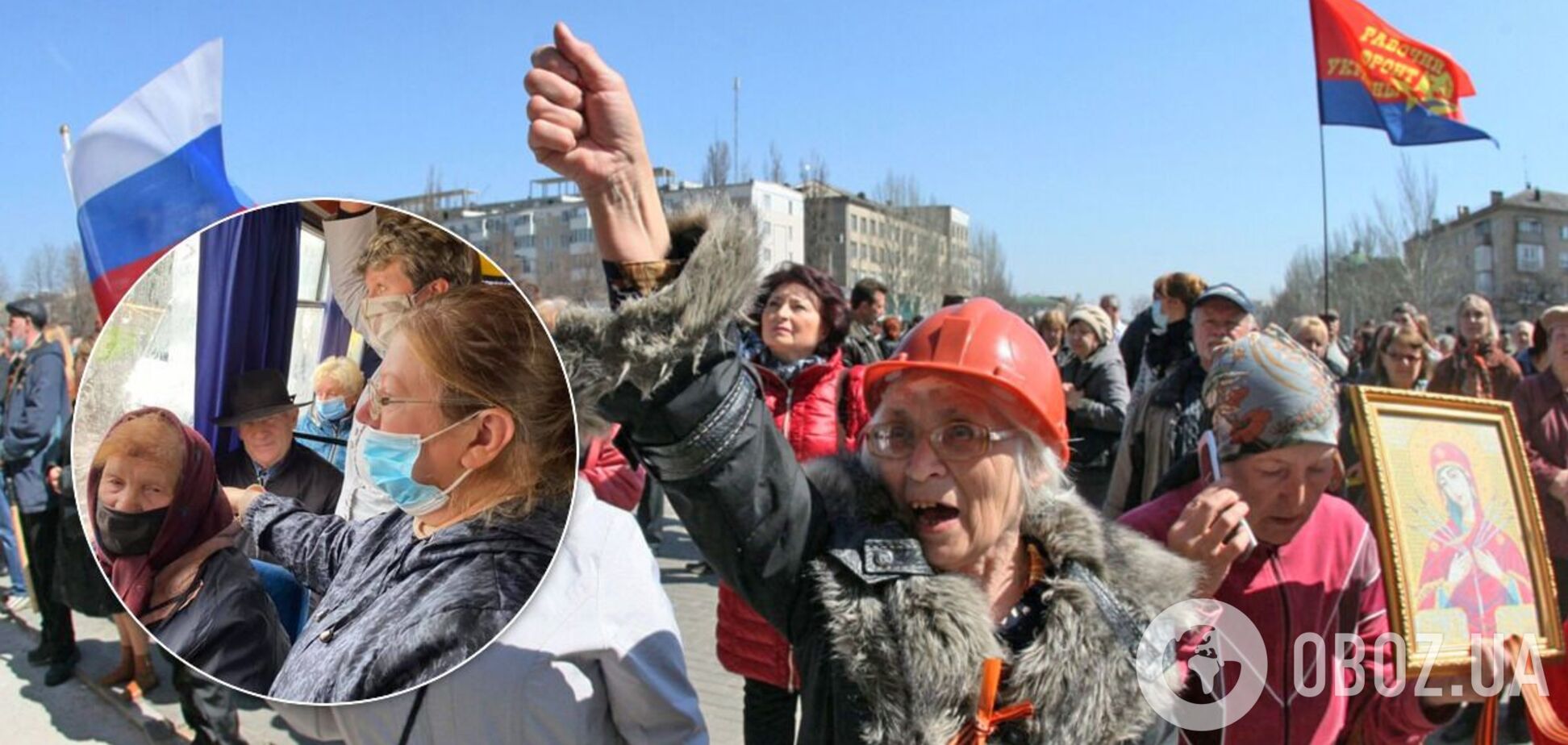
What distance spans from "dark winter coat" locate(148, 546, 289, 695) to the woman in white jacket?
0.86 ft

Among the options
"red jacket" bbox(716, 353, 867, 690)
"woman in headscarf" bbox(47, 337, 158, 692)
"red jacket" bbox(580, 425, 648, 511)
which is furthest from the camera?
"woman in headscarf" bbox(47, 337, 158, 692)

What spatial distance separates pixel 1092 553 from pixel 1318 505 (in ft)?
2.94

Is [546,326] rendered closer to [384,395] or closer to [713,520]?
[384,395]

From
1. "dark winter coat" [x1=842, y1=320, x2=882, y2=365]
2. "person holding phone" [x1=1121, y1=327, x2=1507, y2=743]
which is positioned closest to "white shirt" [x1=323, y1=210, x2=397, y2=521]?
"person holding phone" [x1=1121, y1=327, x2=1507, y2=743]

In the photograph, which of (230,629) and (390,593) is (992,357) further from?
(230,629)

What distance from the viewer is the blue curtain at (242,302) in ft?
3.86

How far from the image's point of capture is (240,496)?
119 cm

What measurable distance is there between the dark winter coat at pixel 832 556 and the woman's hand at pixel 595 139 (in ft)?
0.31

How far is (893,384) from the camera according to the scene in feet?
5.86

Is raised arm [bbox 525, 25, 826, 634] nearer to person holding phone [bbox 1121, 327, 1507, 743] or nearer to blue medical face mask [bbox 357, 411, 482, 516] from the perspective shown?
blue medical face mask [bbox 357, 411, 482, 516]

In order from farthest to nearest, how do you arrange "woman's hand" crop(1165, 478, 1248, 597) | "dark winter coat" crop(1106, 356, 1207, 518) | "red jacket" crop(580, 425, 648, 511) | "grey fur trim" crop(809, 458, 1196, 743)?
1. "dark winter coat" crop(1106, 356, 1207, 518)
2. "red jacket" crop(580, 425, 648, 511)
3. "woman's hand" crop(1165, 478, 1248, 597)
4. "grey fur trim" crop(809, 458, 1196, 743)

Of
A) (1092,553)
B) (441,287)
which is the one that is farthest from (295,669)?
(1092,553)

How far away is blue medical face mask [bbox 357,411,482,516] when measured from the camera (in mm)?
1207

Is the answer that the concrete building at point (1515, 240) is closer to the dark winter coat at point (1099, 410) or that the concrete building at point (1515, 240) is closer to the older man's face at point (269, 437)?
the dark winter coat at point (1099, 410)
